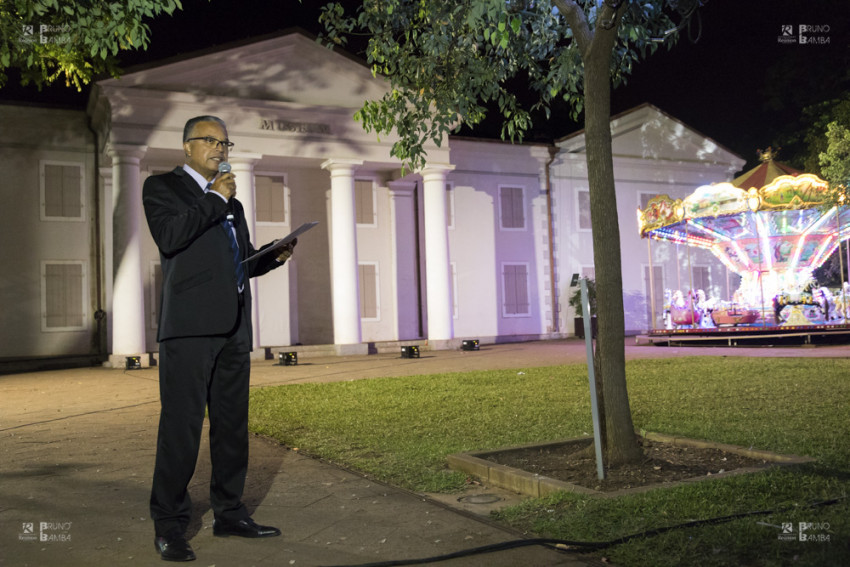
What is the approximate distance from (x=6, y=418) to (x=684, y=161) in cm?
2729

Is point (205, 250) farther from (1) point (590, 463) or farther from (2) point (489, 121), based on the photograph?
(2) point (489, 121)

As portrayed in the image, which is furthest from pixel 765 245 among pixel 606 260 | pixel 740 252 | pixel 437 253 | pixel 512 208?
pixel 606 260

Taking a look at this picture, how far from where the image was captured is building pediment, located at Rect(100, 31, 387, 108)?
20562mm

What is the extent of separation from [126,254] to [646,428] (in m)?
16.3

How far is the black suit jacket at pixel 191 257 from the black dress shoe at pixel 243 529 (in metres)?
1.06

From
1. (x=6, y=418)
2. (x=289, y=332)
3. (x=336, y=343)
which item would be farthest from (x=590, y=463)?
(x=289, y=332)

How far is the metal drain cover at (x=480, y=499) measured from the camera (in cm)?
512

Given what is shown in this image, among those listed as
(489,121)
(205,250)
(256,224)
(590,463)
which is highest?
(489,121)

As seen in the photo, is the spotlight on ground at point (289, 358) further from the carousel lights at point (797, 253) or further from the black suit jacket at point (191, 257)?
the black suit jacket at point (191, 257)

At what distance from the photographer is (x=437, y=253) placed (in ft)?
76.9

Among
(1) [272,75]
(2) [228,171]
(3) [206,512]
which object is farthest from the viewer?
(1) [272,75]

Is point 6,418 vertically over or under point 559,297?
under

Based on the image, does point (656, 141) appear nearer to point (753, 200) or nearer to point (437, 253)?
point (753, 200)

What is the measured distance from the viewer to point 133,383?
15.3 m
